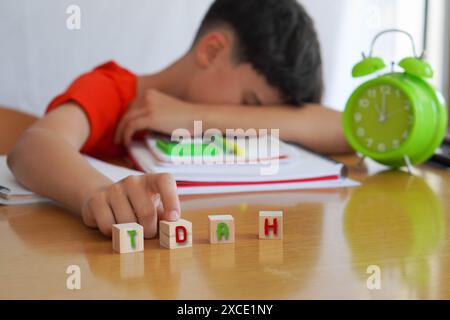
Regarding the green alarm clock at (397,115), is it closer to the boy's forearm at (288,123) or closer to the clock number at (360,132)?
the clock number at (360,132)

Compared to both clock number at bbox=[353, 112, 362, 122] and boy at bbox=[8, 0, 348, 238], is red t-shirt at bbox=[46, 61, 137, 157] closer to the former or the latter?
boy at bbox=[8, 0, 348, 238]

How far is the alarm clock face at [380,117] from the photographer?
104cm

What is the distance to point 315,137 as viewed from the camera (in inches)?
50.7

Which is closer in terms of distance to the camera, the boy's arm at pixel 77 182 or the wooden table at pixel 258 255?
the wooden table at pixel 258 255

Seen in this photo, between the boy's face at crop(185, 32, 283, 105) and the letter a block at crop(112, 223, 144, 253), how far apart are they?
0.77 m

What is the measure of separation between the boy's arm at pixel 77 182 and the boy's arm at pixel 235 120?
0.15 m

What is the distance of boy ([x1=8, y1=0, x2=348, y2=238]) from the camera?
1159mm

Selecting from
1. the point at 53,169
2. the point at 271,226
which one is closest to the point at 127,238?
the point at 271,226

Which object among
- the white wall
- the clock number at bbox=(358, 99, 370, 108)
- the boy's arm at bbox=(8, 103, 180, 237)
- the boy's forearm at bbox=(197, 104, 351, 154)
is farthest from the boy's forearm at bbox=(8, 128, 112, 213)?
the white wall

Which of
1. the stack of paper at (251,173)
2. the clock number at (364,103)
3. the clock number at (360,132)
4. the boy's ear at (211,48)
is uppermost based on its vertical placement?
the boy's ear at (211,48)

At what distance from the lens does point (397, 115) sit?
1.05m

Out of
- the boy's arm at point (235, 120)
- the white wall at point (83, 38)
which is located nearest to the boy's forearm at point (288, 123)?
the boy's arm at point (235, 120)

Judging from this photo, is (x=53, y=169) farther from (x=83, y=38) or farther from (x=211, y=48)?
(x=83, y=38)

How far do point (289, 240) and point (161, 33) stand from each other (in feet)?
5.44
